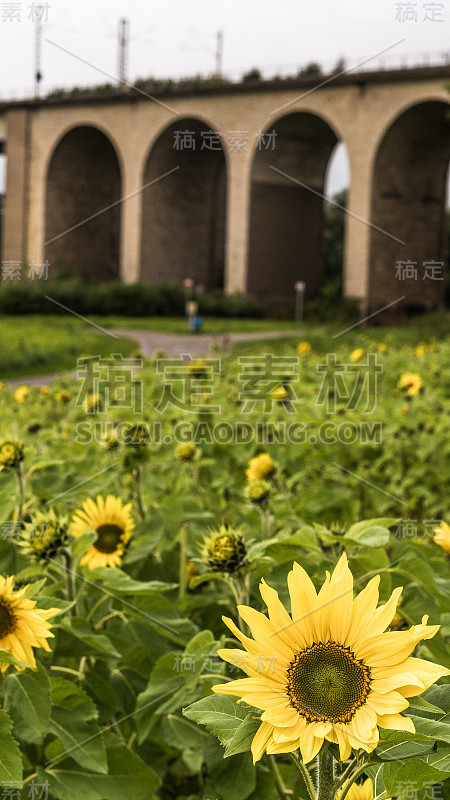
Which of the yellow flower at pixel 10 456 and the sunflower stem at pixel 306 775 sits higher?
the yellow flower at pixel 10 456

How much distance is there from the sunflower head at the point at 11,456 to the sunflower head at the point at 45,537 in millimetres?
255

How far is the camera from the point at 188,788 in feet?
4.33

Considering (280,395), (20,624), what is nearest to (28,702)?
(20,624)

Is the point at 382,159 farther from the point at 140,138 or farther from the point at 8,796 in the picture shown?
the point at 8,796

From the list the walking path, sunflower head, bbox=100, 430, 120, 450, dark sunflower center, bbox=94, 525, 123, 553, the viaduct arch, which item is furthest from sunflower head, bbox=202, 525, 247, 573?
the viaduct arch

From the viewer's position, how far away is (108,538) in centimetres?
132

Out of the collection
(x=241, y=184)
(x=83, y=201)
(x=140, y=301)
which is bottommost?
(x=140, y=301)

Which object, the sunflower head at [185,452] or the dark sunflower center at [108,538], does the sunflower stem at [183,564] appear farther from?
the sunflower head at [185,452]

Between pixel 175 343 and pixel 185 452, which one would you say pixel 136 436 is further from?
pixel 175 343

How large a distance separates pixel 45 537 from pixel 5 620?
0.28 m

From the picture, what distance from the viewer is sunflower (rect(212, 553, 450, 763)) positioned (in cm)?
58

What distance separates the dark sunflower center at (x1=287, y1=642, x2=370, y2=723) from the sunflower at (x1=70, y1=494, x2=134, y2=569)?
0.71m

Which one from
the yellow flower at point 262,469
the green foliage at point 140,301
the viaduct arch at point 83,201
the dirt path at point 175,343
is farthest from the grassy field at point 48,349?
the viaduct arch at point 83,201

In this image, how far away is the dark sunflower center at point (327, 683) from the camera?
0.59 metres
